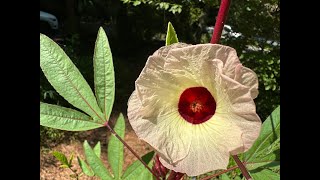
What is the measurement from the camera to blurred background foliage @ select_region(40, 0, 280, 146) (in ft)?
10.6

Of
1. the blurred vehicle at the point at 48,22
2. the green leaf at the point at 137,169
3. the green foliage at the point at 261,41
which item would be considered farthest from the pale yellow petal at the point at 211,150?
the blurred vehicle at the point at 48,22

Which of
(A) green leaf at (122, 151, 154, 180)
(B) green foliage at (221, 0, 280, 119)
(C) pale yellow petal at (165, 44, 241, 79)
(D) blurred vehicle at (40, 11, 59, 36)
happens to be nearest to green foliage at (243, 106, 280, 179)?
(A) green leaf at (122, 151, 154, 180)

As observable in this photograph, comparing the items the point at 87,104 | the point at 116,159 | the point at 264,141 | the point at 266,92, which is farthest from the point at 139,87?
the point at 266,92

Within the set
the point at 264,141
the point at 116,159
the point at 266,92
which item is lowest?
the point at 266,92

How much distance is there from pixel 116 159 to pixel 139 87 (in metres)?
0.42

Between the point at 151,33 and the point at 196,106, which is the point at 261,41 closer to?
the point at 196,106

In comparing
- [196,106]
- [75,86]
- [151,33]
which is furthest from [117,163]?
[151,33]

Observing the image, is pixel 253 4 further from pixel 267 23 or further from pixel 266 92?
pixel 266 92

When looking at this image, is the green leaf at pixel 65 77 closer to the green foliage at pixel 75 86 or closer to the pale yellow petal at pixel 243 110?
the green foliage at pixel 75 86

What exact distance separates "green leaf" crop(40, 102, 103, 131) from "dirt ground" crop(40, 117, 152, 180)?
Answer: 8.26 ft

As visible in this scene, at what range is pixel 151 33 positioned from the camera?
6.72 metres

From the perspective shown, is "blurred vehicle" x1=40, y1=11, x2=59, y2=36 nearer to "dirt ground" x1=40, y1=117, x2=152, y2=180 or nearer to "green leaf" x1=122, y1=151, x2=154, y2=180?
"dirt ground" x1=40, y1=117, x2=152, y2=180

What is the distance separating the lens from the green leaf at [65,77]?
1.96 ft
